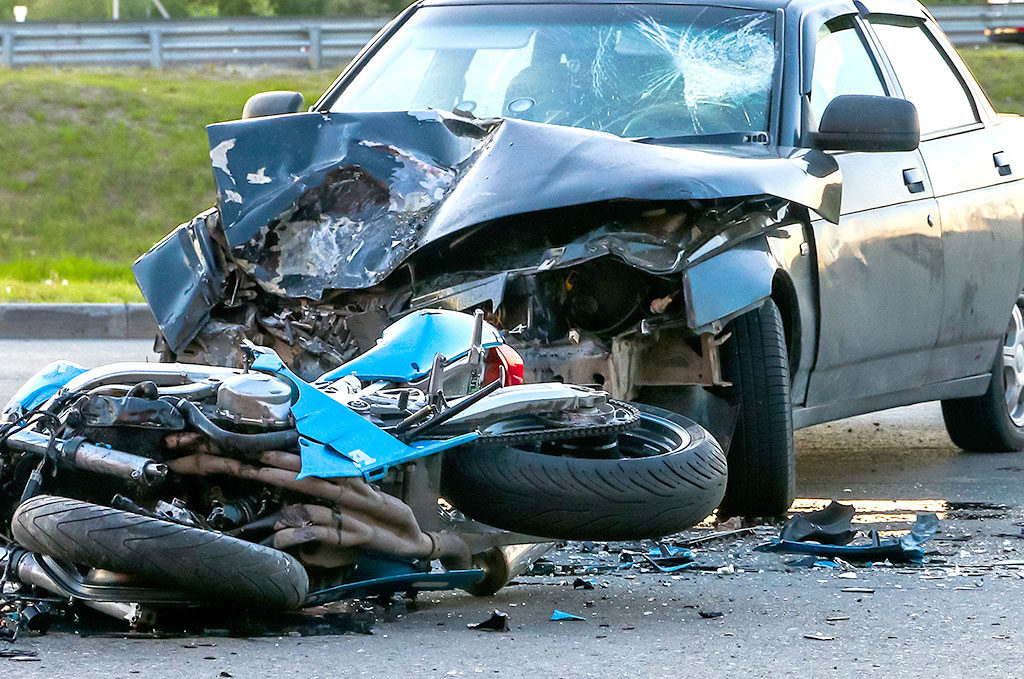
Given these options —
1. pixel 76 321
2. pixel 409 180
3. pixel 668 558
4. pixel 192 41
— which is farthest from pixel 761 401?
pixel 192 41

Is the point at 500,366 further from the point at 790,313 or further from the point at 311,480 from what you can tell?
the point at 790,313

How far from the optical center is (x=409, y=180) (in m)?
5.16

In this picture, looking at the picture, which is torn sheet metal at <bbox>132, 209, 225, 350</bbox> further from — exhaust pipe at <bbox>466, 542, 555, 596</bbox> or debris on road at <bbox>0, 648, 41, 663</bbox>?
debris on road at <bbox>0, 648, 41, 663</bbox>

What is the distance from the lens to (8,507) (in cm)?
412

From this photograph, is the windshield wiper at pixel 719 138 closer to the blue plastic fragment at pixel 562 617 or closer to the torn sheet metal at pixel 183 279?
the torn sheet metal at pixel 183 279

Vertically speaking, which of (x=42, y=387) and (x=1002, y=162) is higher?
(x=1002, y=162)

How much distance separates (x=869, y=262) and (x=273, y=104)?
226cm

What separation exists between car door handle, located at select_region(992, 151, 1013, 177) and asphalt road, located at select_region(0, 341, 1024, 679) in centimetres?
176

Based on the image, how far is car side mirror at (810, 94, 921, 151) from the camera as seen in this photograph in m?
5.51

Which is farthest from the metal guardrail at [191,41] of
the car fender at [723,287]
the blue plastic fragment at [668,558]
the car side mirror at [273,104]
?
the blue plastic fragment at [668,558]

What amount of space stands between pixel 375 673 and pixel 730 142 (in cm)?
267

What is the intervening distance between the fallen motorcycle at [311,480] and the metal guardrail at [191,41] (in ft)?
62.6

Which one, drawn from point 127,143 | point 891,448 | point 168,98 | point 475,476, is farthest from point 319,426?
point 168,98

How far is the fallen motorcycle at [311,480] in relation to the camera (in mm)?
3664
